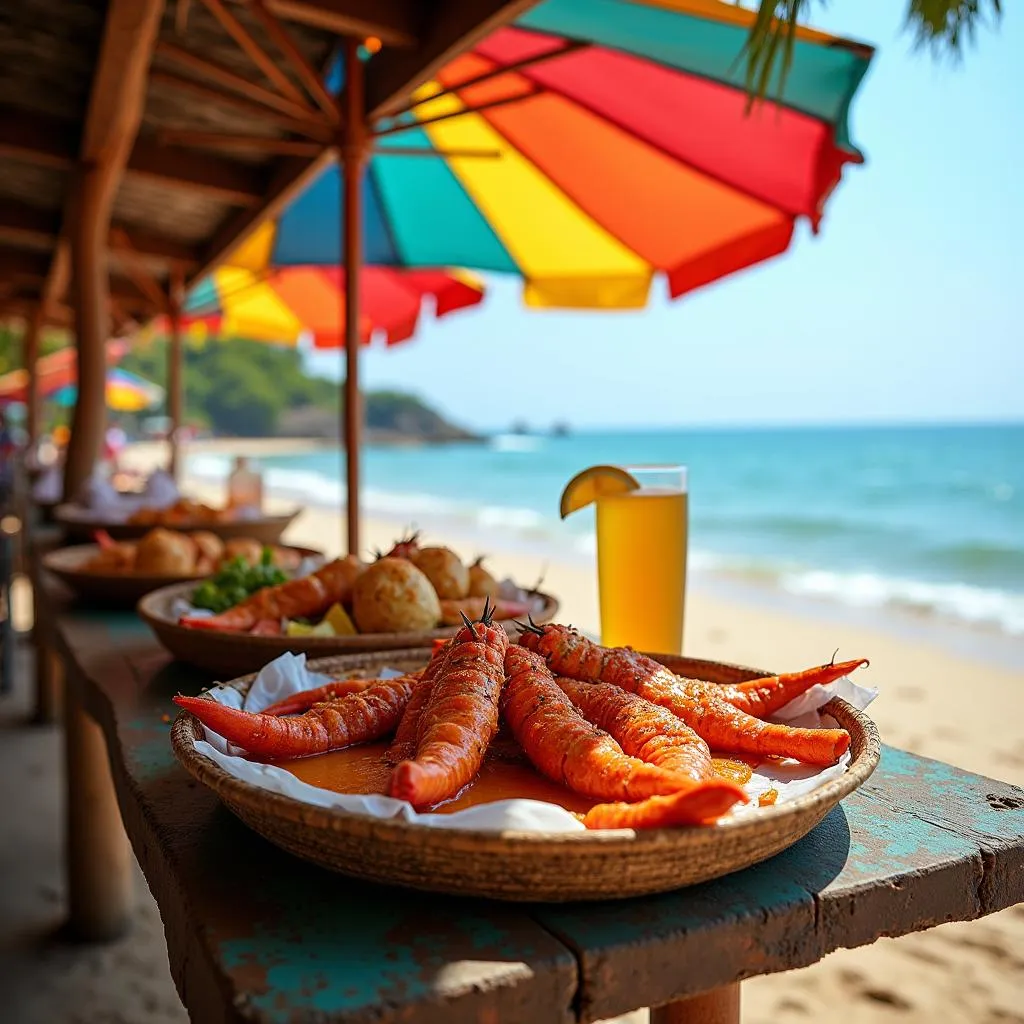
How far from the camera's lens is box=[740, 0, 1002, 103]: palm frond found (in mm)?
1140

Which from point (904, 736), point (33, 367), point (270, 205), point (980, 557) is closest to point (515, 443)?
point (980, 557)

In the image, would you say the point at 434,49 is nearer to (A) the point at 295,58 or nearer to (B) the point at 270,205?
(A) the point at 295,58

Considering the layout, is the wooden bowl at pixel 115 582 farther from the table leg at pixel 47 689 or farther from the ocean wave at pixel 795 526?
the ocean wave at pixel 795 526

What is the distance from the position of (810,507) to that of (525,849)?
25.2m

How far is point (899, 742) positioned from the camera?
4871 millimetres

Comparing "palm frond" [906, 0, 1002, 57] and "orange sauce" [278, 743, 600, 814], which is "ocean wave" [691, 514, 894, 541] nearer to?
"palm frond" [906, 0, 1002, 57]

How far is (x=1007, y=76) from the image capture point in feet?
121

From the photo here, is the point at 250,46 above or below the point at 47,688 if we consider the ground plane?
above

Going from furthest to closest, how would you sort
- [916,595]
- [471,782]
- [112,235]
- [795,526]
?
[795,526] < [916,595] < [112,235] < [471,782]

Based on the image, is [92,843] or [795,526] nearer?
[92,843]

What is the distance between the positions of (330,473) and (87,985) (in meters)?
41.9

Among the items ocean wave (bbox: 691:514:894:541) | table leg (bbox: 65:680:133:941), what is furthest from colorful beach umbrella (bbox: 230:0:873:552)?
ocean wave (bbox: 691:514:894:541)

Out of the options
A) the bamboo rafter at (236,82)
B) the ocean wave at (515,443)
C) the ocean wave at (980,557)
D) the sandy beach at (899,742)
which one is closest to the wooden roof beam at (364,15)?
the bamboo rafter at (236,82)

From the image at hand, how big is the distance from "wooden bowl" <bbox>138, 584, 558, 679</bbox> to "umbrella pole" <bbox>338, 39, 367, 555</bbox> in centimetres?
191
